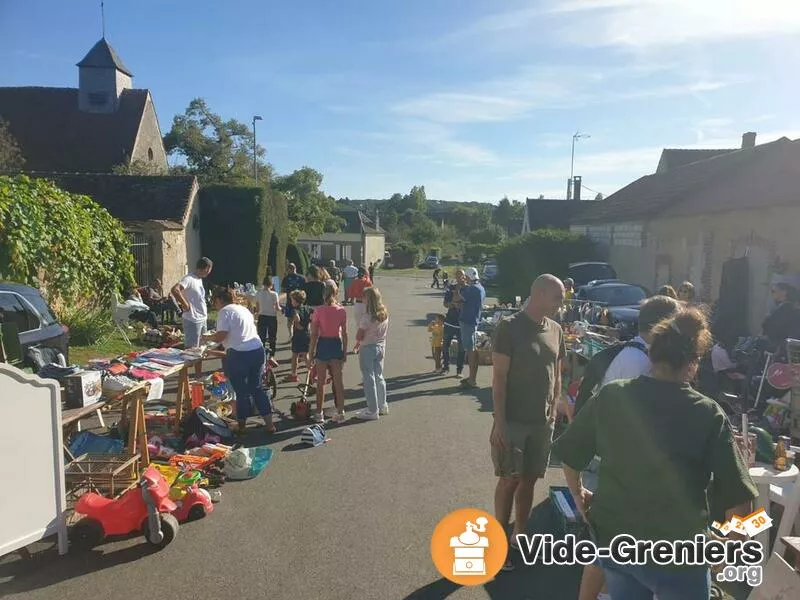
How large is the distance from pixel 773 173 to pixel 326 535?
1619cm

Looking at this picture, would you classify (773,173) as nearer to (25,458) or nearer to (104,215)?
(104,215)

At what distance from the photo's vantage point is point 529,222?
1638 inches

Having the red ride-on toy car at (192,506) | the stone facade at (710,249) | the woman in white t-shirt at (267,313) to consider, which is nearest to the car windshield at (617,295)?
the stone facade at (710,249)

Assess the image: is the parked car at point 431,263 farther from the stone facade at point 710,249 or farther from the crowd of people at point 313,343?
the crowd of people at point 313,343

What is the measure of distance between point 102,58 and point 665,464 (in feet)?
137

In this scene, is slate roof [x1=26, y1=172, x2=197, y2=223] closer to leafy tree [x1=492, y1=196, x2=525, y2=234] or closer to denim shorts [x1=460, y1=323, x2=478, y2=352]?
denim shorts [x1=460, y1=323, x2=478, y2=352]

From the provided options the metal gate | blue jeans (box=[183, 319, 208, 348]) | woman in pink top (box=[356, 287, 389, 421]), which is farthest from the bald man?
the metal gate

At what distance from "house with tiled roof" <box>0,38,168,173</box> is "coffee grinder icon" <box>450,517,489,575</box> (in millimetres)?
32851

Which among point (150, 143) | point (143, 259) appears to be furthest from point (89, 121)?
point (143, 259)

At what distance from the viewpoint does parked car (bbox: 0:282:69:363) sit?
264 inches

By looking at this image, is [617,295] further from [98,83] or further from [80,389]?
[98,83]

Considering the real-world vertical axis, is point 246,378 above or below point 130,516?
above

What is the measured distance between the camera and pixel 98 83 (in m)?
36.2

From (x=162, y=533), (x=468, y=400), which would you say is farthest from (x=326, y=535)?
(x=468, y=400)
